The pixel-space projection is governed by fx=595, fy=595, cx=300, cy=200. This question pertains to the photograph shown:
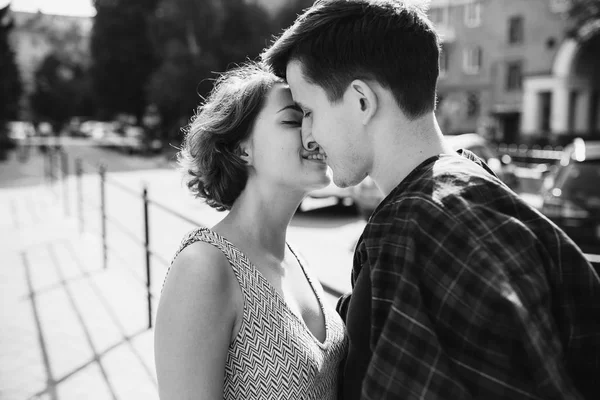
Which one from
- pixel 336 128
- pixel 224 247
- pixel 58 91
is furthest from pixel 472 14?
pixel 58 91

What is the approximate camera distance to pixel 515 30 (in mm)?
37594

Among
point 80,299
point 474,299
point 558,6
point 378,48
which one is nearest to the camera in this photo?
point 474,299

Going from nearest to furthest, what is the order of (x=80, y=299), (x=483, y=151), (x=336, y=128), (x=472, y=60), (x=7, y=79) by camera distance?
1. (x=336, y=128)
2. (x=80, y=299)
3. (x=483, y=151)
4. (x=7, y=79)
5. (x=472, y=60)

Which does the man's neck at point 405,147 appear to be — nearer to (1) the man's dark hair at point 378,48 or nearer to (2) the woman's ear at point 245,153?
(1) the man's dark hair at point 378,48

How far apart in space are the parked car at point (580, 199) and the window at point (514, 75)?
3339cm

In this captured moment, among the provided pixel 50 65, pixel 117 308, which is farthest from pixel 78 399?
pixel 50 65

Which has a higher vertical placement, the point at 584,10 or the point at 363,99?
the point at 584,10

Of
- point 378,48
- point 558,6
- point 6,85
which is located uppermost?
point 558,6

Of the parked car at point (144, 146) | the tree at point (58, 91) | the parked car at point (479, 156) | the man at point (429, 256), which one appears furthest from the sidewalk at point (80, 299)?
the tree at point (58, 91)

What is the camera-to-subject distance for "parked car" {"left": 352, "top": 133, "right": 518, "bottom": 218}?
10477 millimetres

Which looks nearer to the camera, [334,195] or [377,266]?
[377,266]

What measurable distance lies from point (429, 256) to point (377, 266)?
109 millimetres

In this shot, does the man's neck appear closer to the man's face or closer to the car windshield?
the man's face

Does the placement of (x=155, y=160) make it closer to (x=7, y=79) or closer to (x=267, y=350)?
(x=7, y=79)
